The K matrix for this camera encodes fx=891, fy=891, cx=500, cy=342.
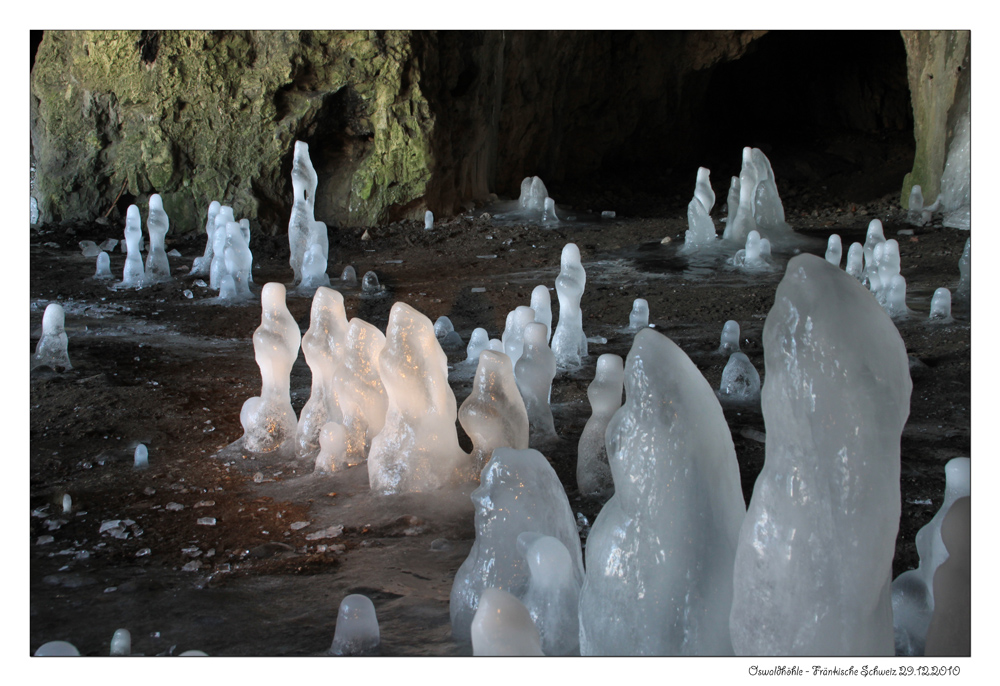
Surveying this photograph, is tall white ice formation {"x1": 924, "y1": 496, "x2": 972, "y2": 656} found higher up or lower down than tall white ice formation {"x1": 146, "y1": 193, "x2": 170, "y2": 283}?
lower down

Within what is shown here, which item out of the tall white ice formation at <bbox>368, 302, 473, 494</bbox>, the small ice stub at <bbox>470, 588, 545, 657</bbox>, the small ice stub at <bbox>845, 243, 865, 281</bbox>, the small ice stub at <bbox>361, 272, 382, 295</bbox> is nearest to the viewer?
the small ice stub at <bbox>470, 588, 545, 657</bbox>

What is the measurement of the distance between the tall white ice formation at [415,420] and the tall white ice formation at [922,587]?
6.72 feet

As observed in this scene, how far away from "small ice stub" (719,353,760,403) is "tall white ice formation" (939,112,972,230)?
6.51 meters

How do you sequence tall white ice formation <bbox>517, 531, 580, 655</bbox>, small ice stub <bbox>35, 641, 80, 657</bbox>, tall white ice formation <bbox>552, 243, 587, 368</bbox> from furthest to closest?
tall white ice formation <bbox>552, 243, 587, 368</bbox> → tall white ice formation <bbox>517, 531, 580, 655</bbox> → small ice stub <bbox>35, 641, 80, 657</bbox>

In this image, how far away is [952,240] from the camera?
9531mm

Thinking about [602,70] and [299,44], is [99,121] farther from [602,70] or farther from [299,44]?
[602,70]

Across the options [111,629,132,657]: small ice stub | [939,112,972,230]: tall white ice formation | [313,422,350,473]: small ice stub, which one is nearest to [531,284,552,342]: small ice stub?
[313,422,350,473]: small ice stub

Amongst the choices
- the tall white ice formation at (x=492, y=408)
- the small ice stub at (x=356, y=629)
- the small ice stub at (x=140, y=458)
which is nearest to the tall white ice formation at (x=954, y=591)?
the small ice stub at (x=356, y=629)

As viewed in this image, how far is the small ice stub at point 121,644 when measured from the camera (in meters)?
2.81

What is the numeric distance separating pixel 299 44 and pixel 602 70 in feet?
21.3

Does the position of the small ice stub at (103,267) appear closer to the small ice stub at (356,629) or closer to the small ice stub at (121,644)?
the small ice stub at (121,644)

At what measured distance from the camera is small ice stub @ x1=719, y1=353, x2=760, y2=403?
520 cm

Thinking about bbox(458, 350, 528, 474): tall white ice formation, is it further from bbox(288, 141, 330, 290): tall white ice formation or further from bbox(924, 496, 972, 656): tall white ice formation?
bbox(288, 141, 330, 290): tall white ice formation
